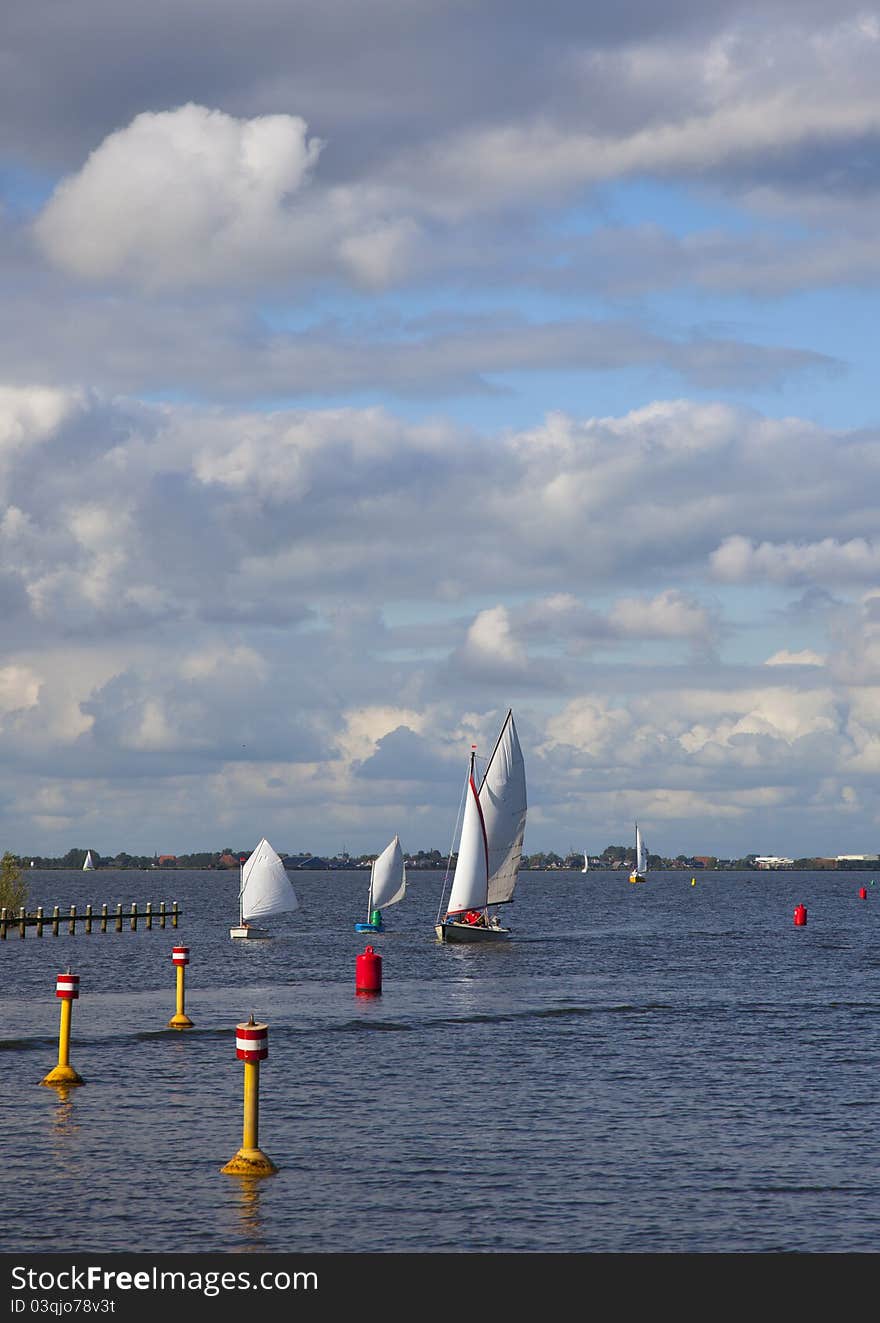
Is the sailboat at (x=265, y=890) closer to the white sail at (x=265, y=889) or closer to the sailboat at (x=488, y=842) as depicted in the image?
the white sail at (x=265, y=889)

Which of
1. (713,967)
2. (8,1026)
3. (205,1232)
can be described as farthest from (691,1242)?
(713,967)

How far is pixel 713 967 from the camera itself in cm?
9594

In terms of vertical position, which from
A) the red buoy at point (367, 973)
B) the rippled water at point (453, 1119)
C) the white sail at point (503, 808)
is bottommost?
the rippled water at point (453, 1119)

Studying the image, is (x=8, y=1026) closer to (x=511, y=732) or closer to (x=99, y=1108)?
(x=99, y=1108)

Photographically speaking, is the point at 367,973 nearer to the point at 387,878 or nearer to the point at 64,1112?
the point at 64,1112

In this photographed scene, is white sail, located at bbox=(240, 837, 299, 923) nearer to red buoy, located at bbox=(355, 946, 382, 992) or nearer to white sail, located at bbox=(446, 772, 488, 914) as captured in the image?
white sail, located at bbox=(446, 772, 488, 914)

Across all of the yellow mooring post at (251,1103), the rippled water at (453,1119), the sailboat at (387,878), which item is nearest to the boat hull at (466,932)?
the sailboat at (387,878)

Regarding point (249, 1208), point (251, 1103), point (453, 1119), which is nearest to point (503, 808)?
point (453, 1119)

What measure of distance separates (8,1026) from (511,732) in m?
62.9

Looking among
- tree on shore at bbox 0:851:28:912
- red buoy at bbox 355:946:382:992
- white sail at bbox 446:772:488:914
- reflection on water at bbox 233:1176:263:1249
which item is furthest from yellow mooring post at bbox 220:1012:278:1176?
tree on shore at bbox 0:851:28:912

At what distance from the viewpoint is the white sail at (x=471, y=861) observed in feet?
364

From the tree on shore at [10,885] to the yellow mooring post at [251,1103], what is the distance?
319ft

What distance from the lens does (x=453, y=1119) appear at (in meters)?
37.9

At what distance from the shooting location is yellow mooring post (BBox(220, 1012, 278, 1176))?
28641 millimetres
